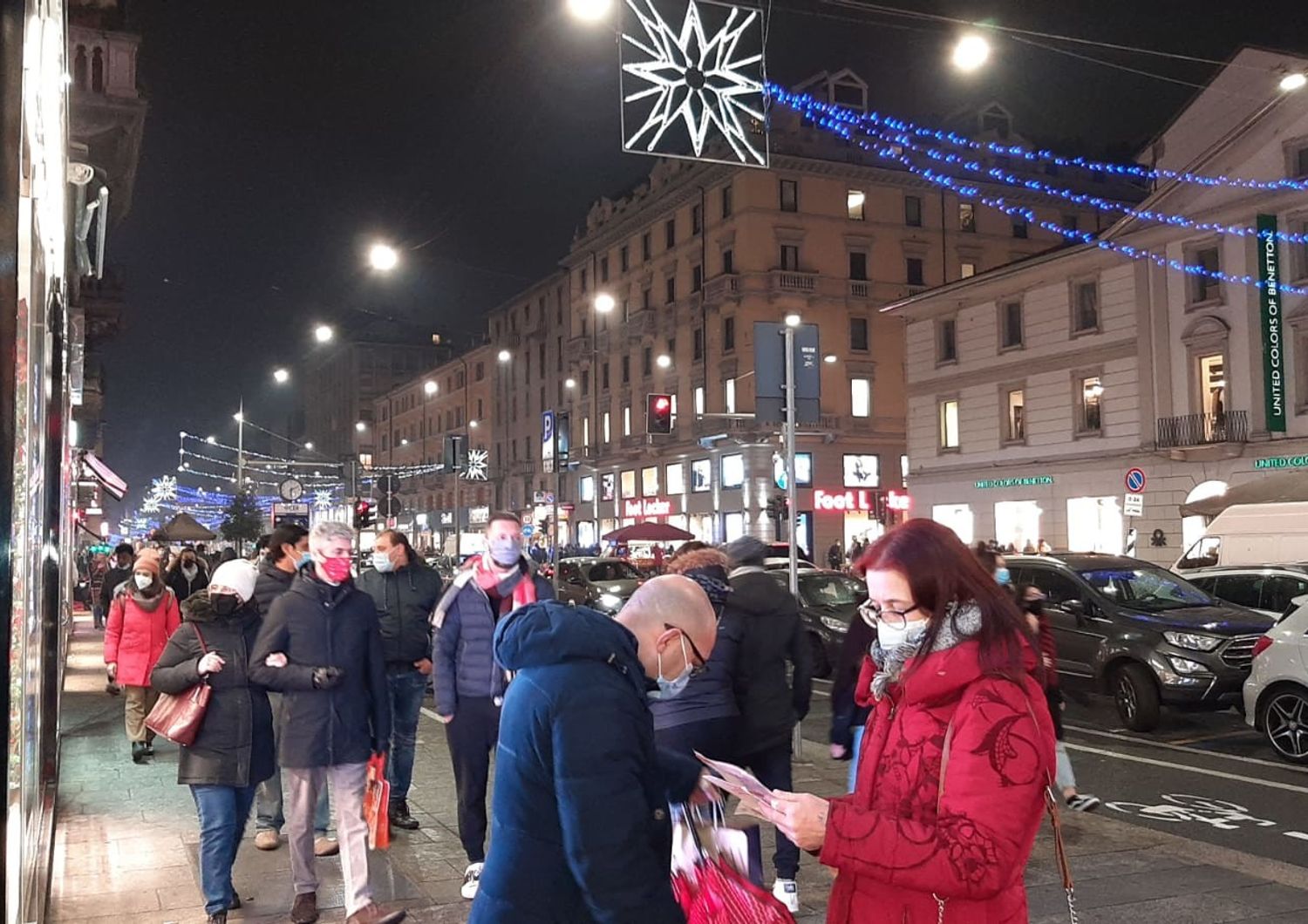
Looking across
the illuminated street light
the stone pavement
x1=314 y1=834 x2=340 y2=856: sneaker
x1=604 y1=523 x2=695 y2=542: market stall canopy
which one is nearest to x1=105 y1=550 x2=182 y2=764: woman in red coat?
the stone pavement

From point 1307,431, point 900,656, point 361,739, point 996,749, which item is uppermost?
point 1307,431

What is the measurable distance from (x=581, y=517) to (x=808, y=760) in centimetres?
5971

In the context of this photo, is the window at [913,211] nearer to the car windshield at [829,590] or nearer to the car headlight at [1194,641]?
the car windshield at [829,590]

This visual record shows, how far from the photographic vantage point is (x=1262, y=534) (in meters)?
19.7

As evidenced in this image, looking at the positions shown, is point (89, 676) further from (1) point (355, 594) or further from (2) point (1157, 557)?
(2) point (1157, 557)

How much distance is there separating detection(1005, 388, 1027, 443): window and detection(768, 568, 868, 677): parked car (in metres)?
19.7

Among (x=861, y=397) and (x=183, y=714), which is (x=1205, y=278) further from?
(x=183, y=714)

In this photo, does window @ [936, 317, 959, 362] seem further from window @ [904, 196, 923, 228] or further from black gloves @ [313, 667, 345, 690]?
black gloves @ [313, 667, 345, 690]

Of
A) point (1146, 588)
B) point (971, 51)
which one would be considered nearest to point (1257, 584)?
point (1146, 588)

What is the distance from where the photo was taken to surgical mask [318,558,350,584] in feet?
20.9

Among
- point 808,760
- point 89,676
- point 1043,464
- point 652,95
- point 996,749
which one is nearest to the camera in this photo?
point 996,749

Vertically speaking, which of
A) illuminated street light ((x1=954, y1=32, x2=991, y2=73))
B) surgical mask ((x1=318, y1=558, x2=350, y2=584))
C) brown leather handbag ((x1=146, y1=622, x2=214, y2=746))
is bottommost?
brown leather handbag ((x1=146, y1=622, x2=214, y2=746))

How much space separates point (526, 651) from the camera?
2.69 m

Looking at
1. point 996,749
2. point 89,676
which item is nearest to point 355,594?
point 996,749
